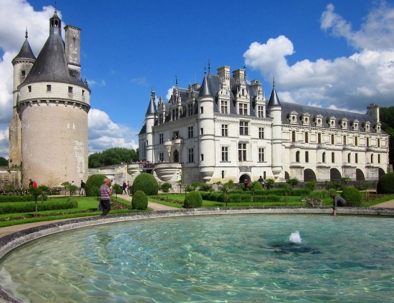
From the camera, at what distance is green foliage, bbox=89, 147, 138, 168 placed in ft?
313

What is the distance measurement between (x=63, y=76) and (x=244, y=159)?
22642 millimetres

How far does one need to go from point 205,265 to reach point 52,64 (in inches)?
1267

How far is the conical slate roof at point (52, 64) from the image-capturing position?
35.7 metres

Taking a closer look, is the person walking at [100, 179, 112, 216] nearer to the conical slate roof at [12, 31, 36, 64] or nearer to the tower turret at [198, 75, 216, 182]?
the tower turret at [198, 75, 216, 182]

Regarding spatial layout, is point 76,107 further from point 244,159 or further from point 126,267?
point 126,267

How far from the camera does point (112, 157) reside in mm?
96125

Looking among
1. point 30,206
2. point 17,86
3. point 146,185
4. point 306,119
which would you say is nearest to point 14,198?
point 30,206

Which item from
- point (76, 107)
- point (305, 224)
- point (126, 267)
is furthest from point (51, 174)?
point (126, 267)

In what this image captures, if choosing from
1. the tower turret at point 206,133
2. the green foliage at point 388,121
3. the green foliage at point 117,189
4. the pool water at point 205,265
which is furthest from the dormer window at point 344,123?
the pool water at point 205,265

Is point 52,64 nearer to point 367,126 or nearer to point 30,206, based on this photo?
point 30,206

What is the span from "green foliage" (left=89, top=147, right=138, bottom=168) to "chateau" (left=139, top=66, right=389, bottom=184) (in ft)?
127

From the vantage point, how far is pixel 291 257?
1066 centimetres

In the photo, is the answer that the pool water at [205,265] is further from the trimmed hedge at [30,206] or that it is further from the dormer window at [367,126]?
the dormer window at [367,126]

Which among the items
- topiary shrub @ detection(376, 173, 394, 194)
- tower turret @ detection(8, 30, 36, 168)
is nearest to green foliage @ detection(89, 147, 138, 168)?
tower turret @ detection(8, 30, 36, 168)
